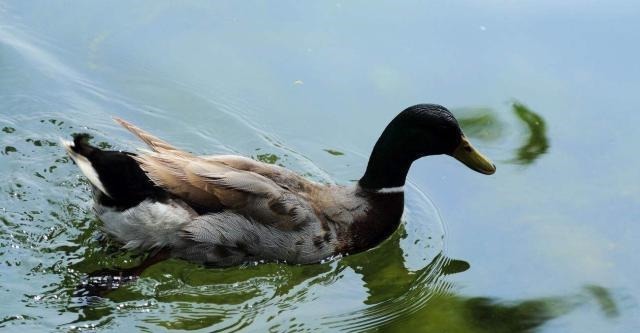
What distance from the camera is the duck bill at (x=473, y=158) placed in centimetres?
673

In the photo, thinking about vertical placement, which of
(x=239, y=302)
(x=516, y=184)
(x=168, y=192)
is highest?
(x=516, y=184)

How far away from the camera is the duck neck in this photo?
6.71m

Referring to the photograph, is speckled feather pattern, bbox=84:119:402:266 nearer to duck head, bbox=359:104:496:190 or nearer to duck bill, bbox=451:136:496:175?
duck head, bbox=359:104:496:190

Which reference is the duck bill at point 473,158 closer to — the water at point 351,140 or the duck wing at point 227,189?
the water at point 351,140

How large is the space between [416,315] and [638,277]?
1480 mm

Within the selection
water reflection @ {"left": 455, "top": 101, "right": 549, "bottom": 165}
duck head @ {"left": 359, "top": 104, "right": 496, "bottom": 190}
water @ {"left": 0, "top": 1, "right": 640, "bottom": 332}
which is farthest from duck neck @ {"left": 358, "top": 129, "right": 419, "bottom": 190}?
water reflection @ {"left": 455, "top": 101, "right": 549, "bottom": 165}

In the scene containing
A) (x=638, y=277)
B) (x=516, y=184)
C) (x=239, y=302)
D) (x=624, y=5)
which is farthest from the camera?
(x=624, y=5)

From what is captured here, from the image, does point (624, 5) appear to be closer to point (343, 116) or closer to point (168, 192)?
point (343, 116)

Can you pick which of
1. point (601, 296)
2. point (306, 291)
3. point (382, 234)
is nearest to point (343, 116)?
point (382, 234)

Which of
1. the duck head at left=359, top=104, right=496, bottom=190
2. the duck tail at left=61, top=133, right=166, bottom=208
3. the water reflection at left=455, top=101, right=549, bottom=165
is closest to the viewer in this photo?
the duck tail at left=61, top=133, right=166, bottom=208

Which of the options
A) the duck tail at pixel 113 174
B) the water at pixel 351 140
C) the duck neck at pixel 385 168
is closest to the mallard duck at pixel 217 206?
the duck tail at pixel 113 174

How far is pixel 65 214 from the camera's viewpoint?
6551mm

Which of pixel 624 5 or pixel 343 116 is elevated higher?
pixel 624 5

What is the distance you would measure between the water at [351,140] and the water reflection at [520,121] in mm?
15
